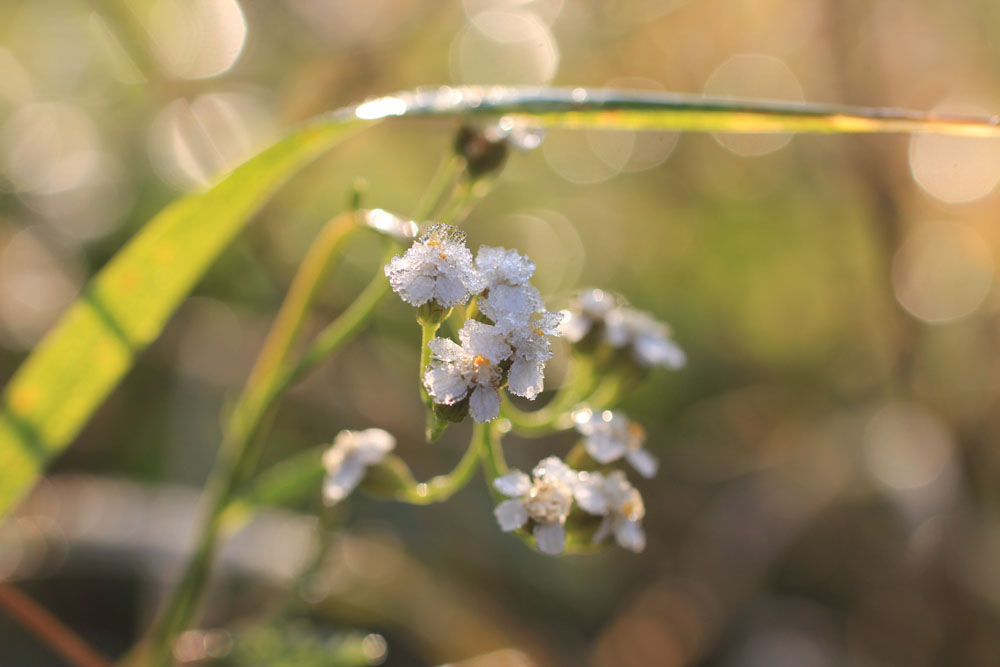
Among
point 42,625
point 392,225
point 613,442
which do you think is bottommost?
point 42,625

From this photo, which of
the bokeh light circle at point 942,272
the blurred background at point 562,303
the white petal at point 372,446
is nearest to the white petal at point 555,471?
the white petal at point 372,446

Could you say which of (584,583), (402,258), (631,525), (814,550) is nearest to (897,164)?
(814,550)

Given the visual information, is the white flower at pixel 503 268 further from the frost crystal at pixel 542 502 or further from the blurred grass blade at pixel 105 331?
the blurred grass blade at pixel 105 331

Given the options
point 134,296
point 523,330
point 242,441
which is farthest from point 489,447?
point 134,296

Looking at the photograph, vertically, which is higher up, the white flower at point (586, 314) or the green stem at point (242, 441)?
the white flower at point (586, 314)

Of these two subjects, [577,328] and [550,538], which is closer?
[550,538]

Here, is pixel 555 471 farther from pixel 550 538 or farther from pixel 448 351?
pixel 448 351

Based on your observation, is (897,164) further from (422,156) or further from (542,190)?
(422,156)
